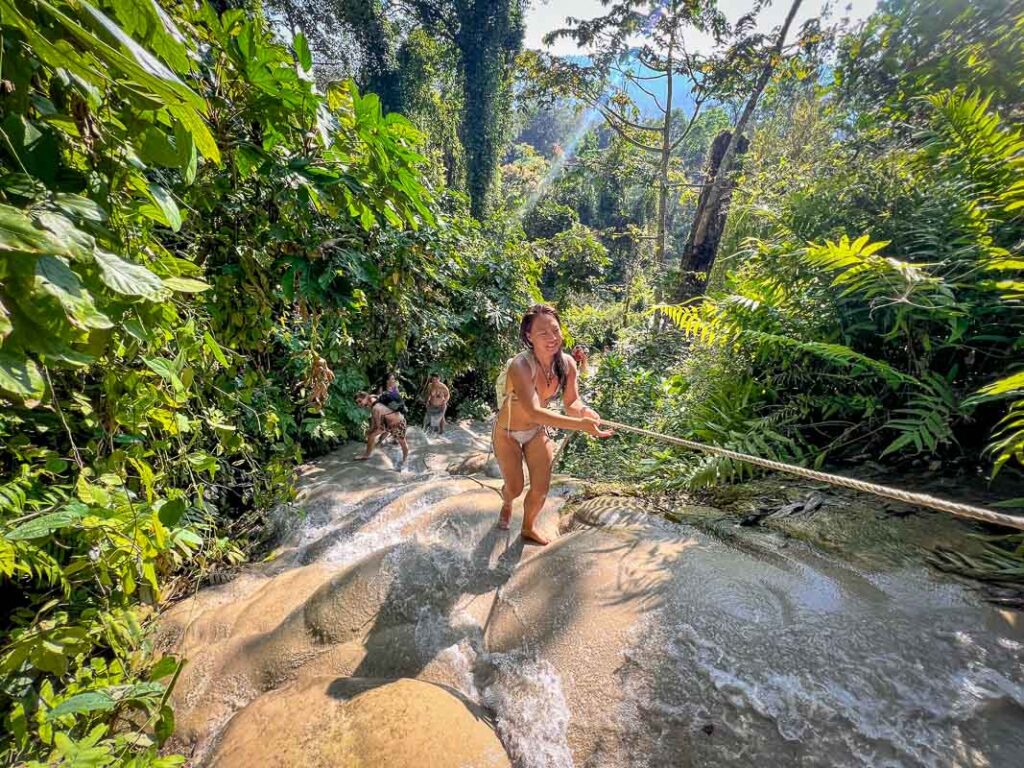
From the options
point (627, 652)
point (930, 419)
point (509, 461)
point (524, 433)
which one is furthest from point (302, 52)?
point (930, 419)

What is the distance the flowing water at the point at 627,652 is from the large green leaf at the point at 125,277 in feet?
A: 5.83

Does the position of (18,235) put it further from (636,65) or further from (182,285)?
(636,65)

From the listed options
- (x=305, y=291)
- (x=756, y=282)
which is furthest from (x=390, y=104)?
(x=305, y=291)

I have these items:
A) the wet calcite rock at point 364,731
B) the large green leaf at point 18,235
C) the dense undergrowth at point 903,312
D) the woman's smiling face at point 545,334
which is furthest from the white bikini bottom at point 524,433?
the large green leaf at point 18,235

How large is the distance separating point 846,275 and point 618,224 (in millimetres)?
32747

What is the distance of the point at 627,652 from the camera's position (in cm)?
195

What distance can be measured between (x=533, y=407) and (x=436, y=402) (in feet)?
20.1

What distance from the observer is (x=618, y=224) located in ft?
108

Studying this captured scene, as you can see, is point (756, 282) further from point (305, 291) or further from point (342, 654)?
point (342, 654)

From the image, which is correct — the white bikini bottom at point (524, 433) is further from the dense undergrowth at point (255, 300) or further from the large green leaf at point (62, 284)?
the large green leaf at point (62, 284)

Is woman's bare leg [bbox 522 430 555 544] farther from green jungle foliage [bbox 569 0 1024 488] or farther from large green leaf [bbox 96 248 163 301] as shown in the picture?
large green leaf [bbox 96 248 163 301]

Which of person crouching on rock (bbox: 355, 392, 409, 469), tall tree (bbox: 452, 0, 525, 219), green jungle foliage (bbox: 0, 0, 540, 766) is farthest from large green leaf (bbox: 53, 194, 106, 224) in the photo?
tall tree (bbox: 452, 0, 525, 219)

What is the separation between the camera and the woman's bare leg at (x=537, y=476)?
300 cm

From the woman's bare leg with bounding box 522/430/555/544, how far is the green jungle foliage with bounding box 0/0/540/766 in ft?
4.38
